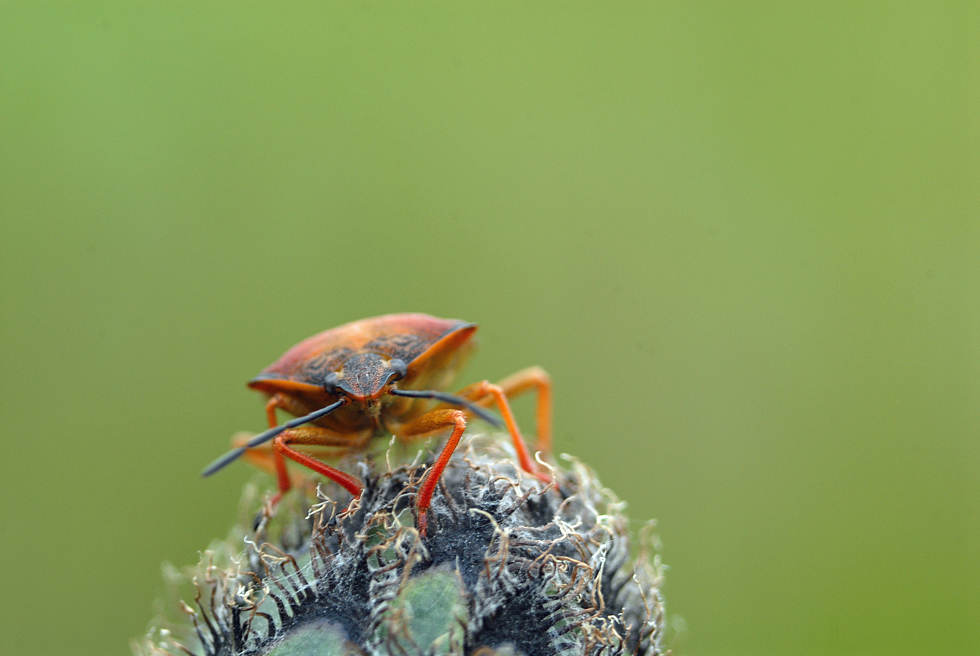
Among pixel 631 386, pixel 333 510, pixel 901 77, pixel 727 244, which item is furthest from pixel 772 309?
pixel 333 510

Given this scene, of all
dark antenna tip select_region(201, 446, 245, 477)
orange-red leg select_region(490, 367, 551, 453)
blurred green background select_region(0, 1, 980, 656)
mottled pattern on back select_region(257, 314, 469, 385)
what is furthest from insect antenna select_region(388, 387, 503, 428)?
blurred green background select_region(0, 1, 980, 656)

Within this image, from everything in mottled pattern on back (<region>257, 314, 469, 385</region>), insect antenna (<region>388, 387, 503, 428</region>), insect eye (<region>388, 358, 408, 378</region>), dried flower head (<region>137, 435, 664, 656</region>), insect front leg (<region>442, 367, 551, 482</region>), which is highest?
mottled pattern on back (<region>257, 314, 469, 385</region>)

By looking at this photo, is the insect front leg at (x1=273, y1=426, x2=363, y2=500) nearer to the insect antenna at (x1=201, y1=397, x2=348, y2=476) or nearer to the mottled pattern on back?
the insect antenna at (x1=201, y1=397, x2=348, y2=476)

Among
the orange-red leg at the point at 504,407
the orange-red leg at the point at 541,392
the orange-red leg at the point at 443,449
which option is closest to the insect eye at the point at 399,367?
the orange-red leg at the point at 443,449

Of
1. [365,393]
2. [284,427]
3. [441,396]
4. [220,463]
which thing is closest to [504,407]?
[441,396]

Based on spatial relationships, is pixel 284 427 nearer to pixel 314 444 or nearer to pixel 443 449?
pixel 314 444

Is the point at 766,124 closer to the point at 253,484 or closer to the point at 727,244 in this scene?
the point at 727,244

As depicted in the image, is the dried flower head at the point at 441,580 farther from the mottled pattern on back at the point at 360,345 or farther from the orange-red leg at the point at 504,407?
the mottled pattern on back at the point at 360,345
